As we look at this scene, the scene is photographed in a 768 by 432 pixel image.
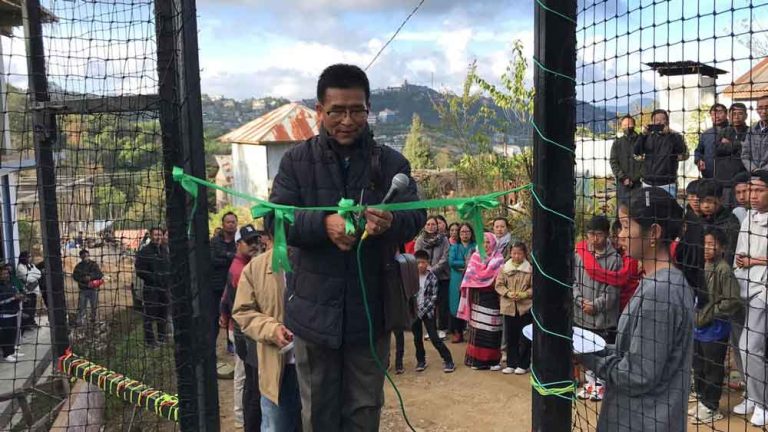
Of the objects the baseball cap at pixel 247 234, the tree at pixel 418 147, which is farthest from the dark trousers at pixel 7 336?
the tree at pixel 418 147

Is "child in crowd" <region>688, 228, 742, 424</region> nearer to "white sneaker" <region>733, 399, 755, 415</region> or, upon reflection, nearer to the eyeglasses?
"white sneaker" <region>733, 399, 755, 415</region>

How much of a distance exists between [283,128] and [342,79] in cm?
2732

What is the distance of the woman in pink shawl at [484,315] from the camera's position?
6594mm

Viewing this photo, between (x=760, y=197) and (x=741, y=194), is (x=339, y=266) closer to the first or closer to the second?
(x=760, y=197)

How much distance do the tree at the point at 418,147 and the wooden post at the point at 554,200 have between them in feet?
55.4

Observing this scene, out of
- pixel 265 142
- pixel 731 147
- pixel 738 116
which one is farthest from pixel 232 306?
pixel 265 142

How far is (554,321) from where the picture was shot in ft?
7.20

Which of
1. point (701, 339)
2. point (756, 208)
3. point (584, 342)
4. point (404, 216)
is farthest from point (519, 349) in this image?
point (404, 216)

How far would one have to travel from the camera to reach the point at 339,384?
2.50 meters

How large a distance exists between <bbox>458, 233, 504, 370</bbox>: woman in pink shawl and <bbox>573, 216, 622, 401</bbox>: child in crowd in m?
1.37

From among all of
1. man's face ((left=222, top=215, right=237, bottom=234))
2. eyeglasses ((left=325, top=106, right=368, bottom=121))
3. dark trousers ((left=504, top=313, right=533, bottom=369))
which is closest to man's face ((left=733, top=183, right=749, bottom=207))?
dark trousers ((left=504, top=313, right=533, bottom=369))

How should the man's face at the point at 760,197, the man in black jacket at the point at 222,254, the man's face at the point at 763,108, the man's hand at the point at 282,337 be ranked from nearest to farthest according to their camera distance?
the man's hand at the point at 282,337 < the man's face at the point at 760,197 < the man's face at the point at 763,108 < the man in black jacket at the point at 222,254

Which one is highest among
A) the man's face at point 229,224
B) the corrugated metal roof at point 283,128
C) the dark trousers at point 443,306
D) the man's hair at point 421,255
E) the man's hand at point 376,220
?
the corrugated metal roof at point 283,128

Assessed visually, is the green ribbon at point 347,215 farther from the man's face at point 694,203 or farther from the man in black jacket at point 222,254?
the man in black jacket at point 222,254
